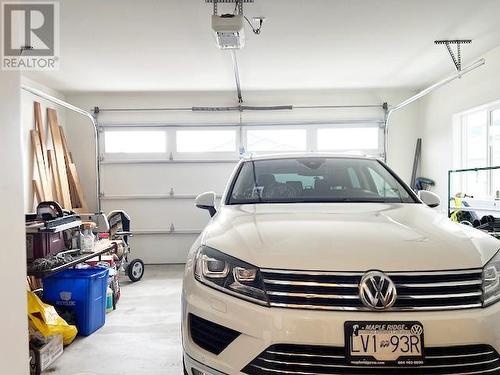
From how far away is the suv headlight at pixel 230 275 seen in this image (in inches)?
53.7

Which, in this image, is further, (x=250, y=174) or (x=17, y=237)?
(x=250, y=174)

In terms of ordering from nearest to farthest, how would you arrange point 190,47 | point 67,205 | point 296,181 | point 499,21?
1. point 296,181
2. point 499,21
3. point 190,47
4. point 67,205

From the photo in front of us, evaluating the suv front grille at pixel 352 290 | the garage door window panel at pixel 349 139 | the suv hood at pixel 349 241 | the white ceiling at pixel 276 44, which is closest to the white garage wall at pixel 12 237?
the suv hood at pixel 349 241

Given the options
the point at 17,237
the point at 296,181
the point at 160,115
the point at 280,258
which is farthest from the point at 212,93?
the point at 280,258

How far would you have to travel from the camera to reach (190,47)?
14.6 ft

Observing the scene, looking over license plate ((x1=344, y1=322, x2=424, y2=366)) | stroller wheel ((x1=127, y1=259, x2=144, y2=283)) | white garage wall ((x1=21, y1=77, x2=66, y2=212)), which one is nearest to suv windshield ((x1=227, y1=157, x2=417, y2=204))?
license plate ((x1=344, y1=322, x2=424, y2=366))

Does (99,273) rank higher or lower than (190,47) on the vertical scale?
lower

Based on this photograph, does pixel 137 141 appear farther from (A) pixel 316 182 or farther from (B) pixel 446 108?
(B) pixel 446 108

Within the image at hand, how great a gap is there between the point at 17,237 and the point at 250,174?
4.68 feet

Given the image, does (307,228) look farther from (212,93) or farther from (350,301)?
(212,93)

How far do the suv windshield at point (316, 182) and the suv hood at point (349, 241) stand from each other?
1.20ft

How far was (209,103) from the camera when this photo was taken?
21.9 ft

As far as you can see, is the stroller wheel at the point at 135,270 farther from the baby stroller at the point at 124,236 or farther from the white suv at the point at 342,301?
the white suv at the point at 342,301

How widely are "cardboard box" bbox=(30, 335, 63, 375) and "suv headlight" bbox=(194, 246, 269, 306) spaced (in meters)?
1.75
